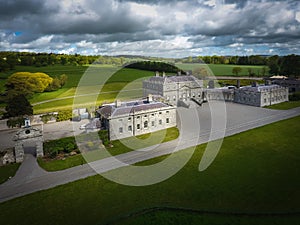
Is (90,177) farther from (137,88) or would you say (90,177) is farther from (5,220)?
(137,88)

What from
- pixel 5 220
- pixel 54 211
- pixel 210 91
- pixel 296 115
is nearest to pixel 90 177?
pixel 54 211

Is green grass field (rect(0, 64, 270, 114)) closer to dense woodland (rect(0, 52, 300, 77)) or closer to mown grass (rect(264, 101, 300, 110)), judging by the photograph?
dense woodland (rect(0, 52, 300, 77))

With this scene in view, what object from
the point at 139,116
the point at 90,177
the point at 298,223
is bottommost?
the point at 298,223

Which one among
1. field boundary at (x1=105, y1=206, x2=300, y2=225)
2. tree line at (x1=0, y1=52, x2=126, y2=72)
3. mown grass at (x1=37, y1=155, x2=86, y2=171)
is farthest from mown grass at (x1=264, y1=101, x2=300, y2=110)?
tree line at (x1=0, y1=52, x2=126, y2=72)

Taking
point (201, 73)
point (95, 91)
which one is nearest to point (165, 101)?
point (95, 91)

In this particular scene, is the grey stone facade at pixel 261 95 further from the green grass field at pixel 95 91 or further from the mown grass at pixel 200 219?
the mown grass at pixel 200 219
